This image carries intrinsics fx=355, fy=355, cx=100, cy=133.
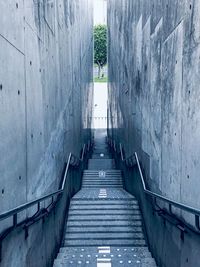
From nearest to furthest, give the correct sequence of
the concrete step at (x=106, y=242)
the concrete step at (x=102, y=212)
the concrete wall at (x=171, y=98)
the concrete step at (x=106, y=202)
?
the concrete wall at (x=171, y=98)
the concrete step at (x=106, y=242)
the concrete step at (x=102, y=212)
the concrete step at (x=106, y=202)

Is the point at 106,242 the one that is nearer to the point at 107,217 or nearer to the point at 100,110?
the point at 107,217

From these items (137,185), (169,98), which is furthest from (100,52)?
(169,98)

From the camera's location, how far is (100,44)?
41656mm

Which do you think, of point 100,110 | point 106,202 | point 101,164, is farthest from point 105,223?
point 100,110

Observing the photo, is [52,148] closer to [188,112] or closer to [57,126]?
[57,126]

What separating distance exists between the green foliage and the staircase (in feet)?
113

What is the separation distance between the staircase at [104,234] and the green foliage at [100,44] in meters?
34.5

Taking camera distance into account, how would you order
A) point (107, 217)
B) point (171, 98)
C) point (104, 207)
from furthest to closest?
point (104, 207)
point (107, 217)
point (171, 98)

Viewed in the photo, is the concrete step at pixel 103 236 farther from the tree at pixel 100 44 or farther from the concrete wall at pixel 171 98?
the tree at pixel 100 44

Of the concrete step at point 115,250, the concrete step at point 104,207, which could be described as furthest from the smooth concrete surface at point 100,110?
the concrete step at point 115,250

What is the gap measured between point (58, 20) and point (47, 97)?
2042 millimetres

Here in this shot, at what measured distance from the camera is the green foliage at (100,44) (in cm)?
4116

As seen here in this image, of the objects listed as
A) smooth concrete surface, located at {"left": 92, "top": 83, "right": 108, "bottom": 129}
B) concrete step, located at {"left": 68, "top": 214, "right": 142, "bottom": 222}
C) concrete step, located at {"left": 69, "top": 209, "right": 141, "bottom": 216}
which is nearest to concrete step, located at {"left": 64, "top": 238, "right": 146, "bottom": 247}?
concrete step, located at {"left": 68, "top": 214, "right": 142, "bottom": 222}

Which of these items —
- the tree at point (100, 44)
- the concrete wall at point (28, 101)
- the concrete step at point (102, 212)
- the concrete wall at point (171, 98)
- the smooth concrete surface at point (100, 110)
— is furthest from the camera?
the tree at point (100, 44)
